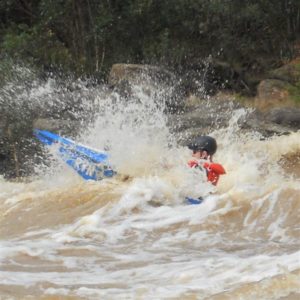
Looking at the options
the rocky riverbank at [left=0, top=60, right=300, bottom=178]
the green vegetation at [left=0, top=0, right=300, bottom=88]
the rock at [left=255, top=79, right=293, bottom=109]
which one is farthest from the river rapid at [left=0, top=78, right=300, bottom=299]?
the green vegetation at [left=0, top=0, right=300, bottom=88]

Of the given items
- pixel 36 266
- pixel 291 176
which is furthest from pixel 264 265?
pixel 291 176

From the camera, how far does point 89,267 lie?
462 cm

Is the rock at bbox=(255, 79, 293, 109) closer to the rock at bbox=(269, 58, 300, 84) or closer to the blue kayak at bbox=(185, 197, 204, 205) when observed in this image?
the rock at bbox=(269, 58, 300, 84)

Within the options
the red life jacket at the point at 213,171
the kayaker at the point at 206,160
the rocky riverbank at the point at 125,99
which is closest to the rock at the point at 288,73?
the rocky riverbank at the point at 125,99

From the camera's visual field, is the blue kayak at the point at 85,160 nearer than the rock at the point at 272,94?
Yes

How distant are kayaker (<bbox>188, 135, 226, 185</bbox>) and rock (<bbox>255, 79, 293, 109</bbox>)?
202 inches

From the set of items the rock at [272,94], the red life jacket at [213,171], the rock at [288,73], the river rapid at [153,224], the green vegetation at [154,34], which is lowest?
the river rapid at [153,224]

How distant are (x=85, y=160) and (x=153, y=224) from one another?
2.48 m

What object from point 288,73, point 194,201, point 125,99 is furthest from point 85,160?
point 288,73

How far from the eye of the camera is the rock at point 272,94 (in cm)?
1166

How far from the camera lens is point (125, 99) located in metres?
11.5

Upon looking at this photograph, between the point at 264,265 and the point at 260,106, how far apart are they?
786 cm

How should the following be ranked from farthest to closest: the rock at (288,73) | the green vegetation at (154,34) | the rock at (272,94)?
the green vegetation at (154,34) < the rock at (288,73) < the rock at (272,94)

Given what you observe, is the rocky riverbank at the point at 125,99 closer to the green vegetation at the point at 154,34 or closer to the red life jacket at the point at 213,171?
the green vegetation at the point at 154,34
